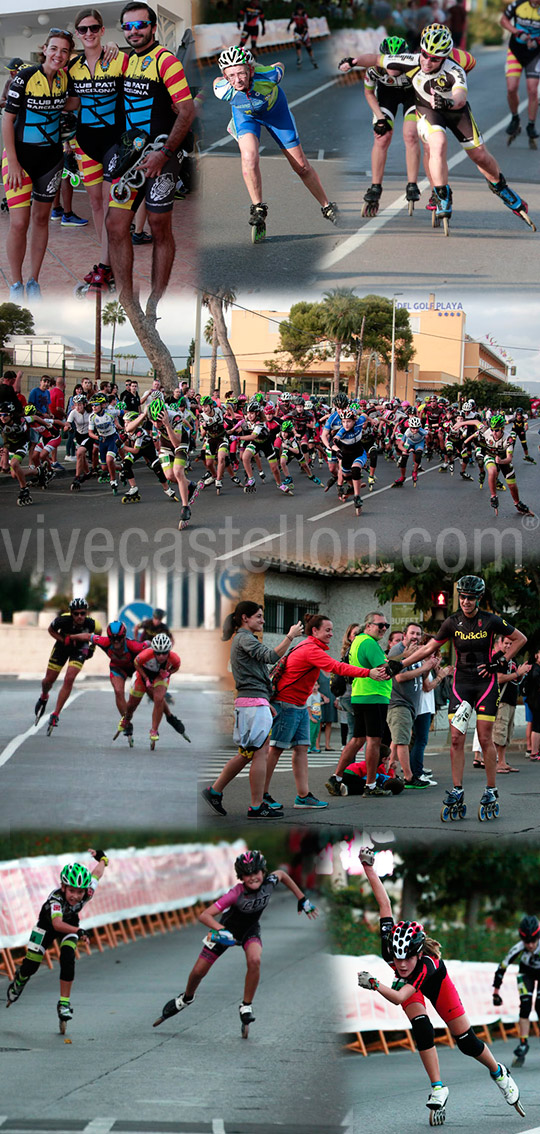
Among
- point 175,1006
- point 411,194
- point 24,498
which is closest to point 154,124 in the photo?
point 411,194

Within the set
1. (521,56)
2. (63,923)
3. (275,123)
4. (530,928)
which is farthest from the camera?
(521,56)

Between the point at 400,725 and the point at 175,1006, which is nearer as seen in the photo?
the point at 175,1006

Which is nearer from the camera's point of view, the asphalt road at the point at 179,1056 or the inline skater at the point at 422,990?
the asphalt road at the point at 179,1056

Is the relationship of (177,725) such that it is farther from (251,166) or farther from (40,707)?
(251,166)

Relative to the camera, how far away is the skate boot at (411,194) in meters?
8.40

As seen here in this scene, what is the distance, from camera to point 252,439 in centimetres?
930

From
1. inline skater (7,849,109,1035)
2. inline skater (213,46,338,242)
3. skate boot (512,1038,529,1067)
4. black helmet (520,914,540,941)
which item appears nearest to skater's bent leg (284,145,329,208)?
inline skater (213,46,338,242)

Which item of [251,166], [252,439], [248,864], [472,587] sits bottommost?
[248,864]

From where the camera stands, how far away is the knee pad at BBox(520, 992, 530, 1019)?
774 centimetres

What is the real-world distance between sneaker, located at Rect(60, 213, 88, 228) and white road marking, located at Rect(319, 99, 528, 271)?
6.03ft

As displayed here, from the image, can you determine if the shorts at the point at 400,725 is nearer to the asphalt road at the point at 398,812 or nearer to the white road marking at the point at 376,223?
the asphalt road at the point at 398,812

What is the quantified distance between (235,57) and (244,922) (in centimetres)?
557

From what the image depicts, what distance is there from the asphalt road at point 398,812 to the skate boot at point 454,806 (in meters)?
0.05

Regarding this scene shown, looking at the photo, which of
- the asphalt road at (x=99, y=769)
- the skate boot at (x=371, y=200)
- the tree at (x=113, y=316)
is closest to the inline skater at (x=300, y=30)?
the skate boot at (x=371, y=200)
